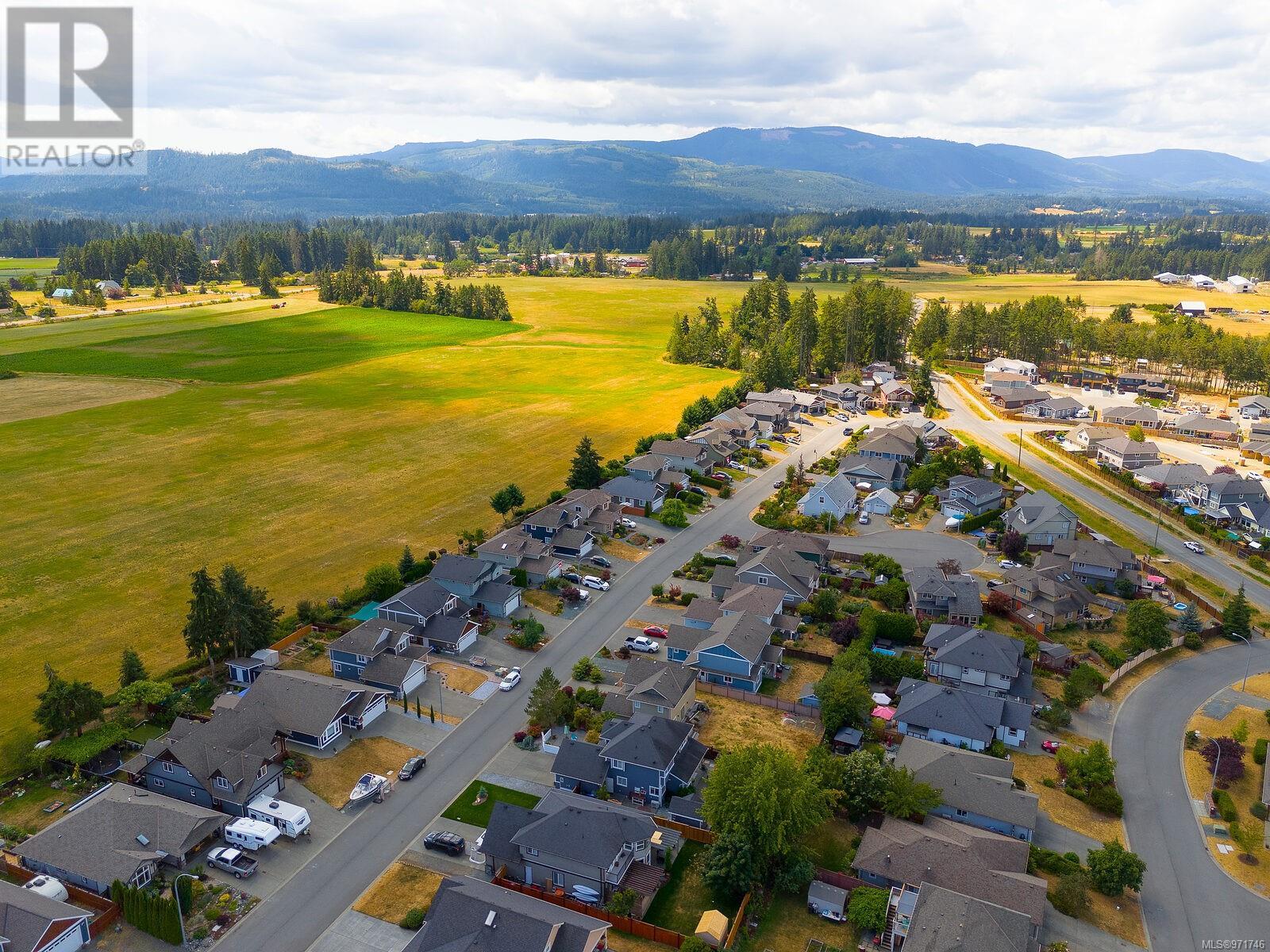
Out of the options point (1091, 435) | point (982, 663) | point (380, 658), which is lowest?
point (380, 658)

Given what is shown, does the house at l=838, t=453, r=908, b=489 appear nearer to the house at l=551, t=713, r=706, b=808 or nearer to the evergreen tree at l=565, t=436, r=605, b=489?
the evergreen tree at l=565, t=436, r=605, b=489

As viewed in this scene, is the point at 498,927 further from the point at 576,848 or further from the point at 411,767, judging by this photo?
the point at 411,767

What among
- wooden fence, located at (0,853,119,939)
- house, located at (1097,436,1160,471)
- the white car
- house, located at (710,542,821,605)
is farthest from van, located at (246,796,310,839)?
house, located at (1097,436,1160,471)

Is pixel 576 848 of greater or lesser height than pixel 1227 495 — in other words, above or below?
below

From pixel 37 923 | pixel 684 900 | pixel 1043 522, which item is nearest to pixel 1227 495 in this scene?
pixel 1043 522

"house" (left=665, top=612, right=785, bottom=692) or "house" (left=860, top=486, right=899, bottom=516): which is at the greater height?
"house" (left=860, top=486, right=899, bottom=516)

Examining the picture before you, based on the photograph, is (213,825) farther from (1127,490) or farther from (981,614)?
(1127,490)

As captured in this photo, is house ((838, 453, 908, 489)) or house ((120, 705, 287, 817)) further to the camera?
house ((838, 453, 908, 489))
